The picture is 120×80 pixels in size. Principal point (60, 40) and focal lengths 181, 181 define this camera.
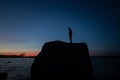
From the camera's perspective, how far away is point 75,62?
21547 millimetres

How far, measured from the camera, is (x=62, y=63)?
70.6 feet

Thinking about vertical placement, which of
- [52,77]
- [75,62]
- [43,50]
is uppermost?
[43,50]

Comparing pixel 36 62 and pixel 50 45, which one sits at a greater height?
pixel 50 45

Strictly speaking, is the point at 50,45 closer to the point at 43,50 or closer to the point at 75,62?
the point at 43,50

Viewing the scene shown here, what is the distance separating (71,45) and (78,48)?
95cm

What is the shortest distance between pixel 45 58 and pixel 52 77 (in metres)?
2.45

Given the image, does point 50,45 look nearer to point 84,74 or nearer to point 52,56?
point 52,56

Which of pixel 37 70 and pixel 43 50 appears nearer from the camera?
pixel 37 70

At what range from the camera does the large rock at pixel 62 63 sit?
21.1 metres

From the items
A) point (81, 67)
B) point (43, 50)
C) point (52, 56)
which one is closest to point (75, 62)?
point (81, 67)

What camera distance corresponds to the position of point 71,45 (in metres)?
22.3

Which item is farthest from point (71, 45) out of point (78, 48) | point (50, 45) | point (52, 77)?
point (52, 77)

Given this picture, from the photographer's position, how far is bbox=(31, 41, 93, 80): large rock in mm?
21094

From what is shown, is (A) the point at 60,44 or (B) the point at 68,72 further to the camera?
(A) the point at 60,44
